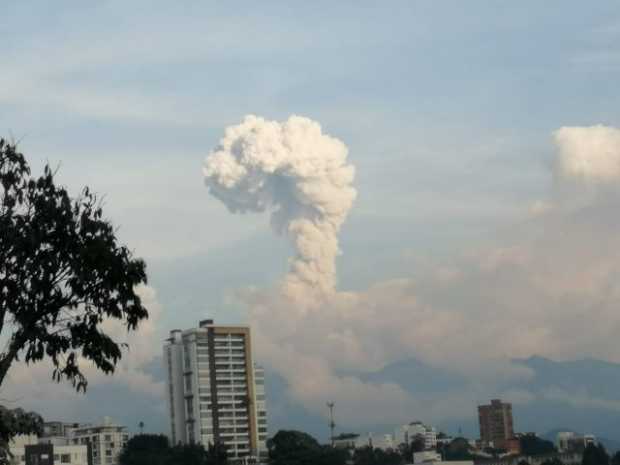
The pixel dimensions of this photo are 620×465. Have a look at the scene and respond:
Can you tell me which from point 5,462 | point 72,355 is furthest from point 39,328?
point 5,462

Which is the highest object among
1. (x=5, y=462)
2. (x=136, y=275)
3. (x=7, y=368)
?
(x=136, y=275)

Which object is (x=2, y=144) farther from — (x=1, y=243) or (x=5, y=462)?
(x=5, y=462)

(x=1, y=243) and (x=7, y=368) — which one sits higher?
(x=1, y=243)

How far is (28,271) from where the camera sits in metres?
46.2

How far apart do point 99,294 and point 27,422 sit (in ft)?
17.9

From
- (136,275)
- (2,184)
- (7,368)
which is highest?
(2,184)

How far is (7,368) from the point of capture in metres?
46.8

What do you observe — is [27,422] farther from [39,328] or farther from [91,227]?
[91,227]

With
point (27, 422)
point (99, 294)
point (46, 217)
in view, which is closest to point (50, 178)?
point (46, 217)

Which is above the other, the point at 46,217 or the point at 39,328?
the point at 46,217

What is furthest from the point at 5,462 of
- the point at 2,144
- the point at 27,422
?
the point at 2,144

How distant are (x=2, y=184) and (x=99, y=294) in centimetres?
551

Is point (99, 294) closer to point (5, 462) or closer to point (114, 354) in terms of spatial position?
point (114, 354)

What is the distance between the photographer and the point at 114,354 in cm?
4819
